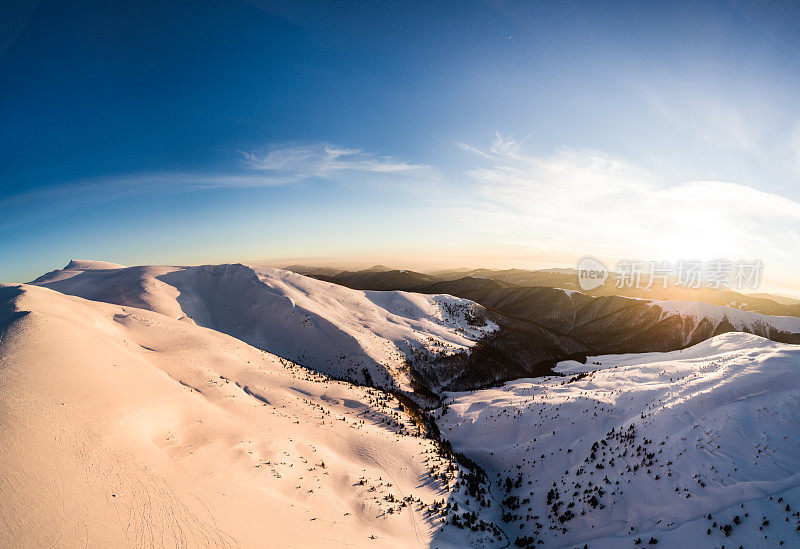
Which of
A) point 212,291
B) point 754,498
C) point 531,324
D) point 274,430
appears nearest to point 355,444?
point 274,430

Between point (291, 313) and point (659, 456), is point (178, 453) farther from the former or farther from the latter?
point (291, 313)

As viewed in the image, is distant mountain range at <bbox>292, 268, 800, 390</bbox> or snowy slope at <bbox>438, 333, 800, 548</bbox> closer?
snowy slope at <bbox>438, 333, 800, 548</bbox>

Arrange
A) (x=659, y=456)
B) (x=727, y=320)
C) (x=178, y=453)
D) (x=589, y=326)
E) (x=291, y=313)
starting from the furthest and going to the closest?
(x=589, y=326) < (x=727, y=320) < (x=291, y=313) < (x=659, y=456) < (x=178, y=453)

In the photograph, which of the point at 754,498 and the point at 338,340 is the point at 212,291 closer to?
the point at 338,340

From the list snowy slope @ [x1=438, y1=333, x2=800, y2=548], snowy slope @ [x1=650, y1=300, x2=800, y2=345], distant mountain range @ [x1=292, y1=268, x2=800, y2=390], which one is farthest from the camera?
snowy slope @ [x1=650, y1=300, x2=800, y2=345]

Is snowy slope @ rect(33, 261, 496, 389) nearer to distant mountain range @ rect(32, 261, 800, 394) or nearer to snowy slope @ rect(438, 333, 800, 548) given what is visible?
distant mountain range @ rect(32, 261, 800, 394)

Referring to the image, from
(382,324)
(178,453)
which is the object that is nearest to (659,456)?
(178,453)

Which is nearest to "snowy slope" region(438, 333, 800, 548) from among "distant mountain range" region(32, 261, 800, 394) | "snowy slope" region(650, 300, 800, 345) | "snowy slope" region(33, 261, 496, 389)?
"distant mountain range" region(32, 261, 800, 394)
